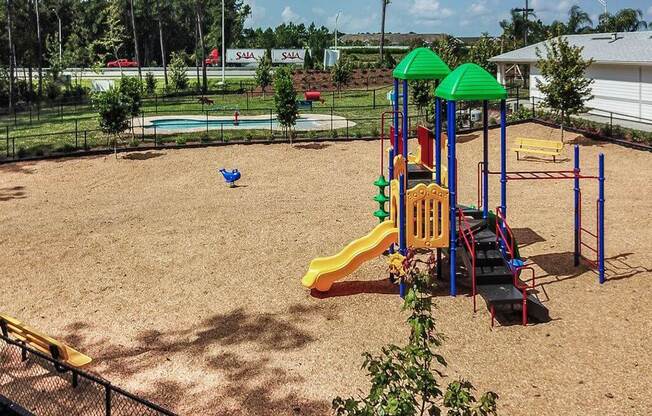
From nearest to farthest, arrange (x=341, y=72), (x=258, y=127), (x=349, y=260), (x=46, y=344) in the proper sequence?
(x=46, y=344) → (x=349, y=260) → (x=258, y=127) → (x=341, y=72)

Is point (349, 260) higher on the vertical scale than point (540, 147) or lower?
lower

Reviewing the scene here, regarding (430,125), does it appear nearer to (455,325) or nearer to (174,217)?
(174,217)

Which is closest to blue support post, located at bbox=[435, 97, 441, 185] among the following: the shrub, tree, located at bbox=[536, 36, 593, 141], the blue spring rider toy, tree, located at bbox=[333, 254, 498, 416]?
tree, located at bbox=[333, 254, 498, 416]

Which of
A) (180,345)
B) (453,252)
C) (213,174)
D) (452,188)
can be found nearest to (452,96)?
(452,188)

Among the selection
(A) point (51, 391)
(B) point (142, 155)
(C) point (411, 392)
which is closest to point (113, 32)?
(B) point (142, 155)

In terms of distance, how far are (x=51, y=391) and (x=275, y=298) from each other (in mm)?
4289

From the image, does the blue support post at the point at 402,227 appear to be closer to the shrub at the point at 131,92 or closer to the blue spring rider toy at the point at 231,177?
the blue spring rider toy at the point at 231,177

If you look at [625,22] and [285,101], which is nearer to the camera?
[285,101]

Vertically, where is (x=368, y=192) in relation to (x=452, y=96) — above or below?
below

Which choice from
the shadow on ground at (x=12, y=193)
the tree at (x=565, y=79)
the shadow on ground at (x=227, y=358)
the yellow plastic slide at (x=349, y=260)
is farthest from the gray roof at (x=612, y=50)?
the shadow on ground at (x=12, y=193)

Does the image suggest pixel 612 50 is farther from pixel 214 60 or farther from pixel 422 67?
pixel 214 60

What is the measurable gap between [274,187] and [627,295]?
11904 millimetres

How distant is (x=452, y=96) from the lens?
456 inches

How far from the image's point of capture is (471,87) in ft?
38.2
